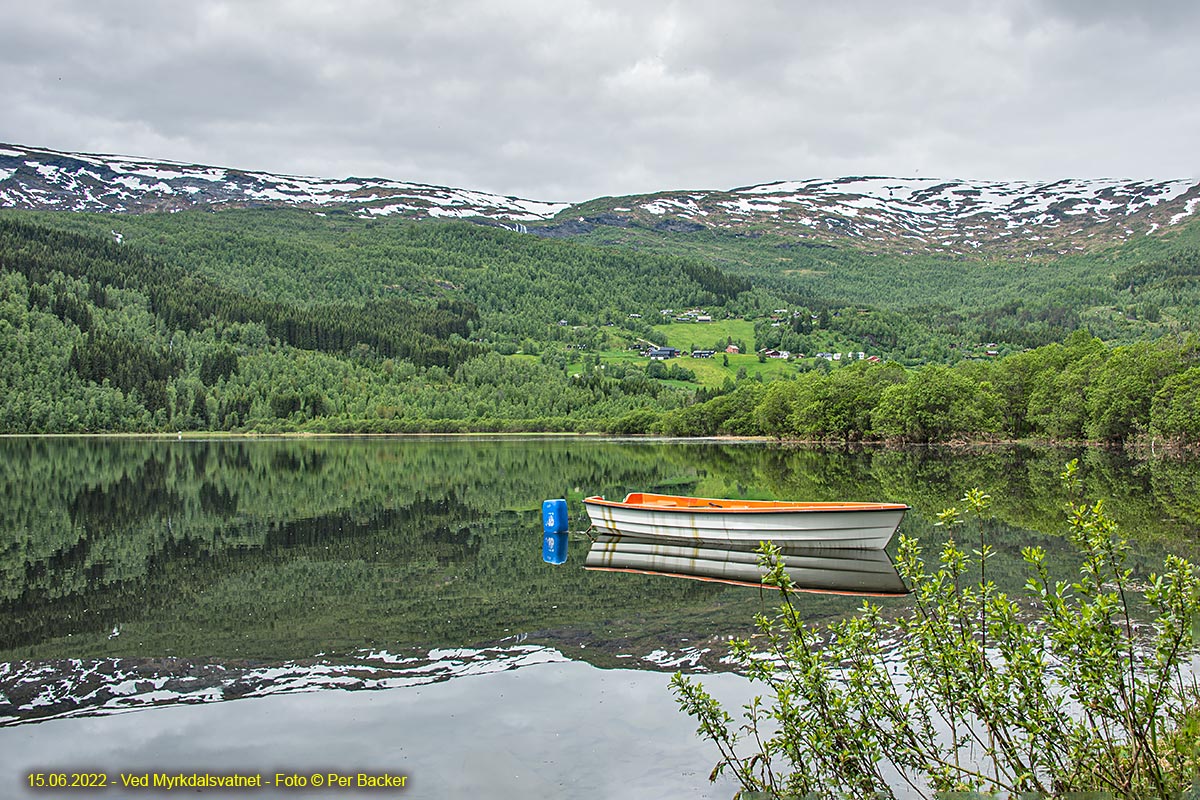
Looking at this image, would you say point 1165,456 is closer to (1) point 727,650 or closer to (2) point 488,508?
(2) point 488,508

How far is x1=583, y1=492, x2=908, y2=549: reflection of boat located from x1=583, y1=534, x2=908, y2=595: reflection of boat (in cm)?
42

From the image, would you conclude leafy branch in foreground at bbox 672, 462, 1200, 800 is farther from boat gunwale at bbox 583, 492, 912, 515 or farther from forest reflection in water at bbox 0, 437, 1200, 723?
boat gunwale at bbox 583, 492, 912, 515

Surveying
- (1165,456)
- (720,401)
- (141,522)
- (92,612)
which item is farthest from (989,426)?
(92,612)

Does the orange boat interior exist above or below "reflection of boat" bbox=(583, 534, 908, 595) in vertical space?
above

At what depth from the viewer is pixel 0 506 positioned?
1810 inches

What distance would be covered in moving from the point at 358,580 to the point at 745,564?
12.4 metres

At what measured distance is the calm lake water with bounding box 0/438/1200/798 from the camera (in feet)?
44.2

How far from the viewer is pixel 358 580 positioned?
2656cm

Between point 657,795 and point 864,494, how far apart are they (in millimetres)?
38756

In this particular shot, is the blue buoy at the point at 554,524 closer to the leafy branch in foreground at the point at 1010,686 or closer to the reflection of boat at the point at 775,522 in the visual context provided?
the reflection of boat at the point at 775,522

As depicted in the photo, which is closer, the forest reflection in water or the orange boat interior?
the forest reflection in water

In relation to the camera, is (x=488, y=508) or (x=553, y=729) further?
(x=488, y=508)

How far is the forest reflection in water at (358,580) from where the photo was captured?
18.1 m

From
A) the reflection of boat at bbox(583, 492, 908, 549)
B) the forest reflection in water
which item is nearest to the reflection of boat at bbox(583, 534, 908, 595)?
the reflection of boat at bbox(583, 492, 908, 549)
